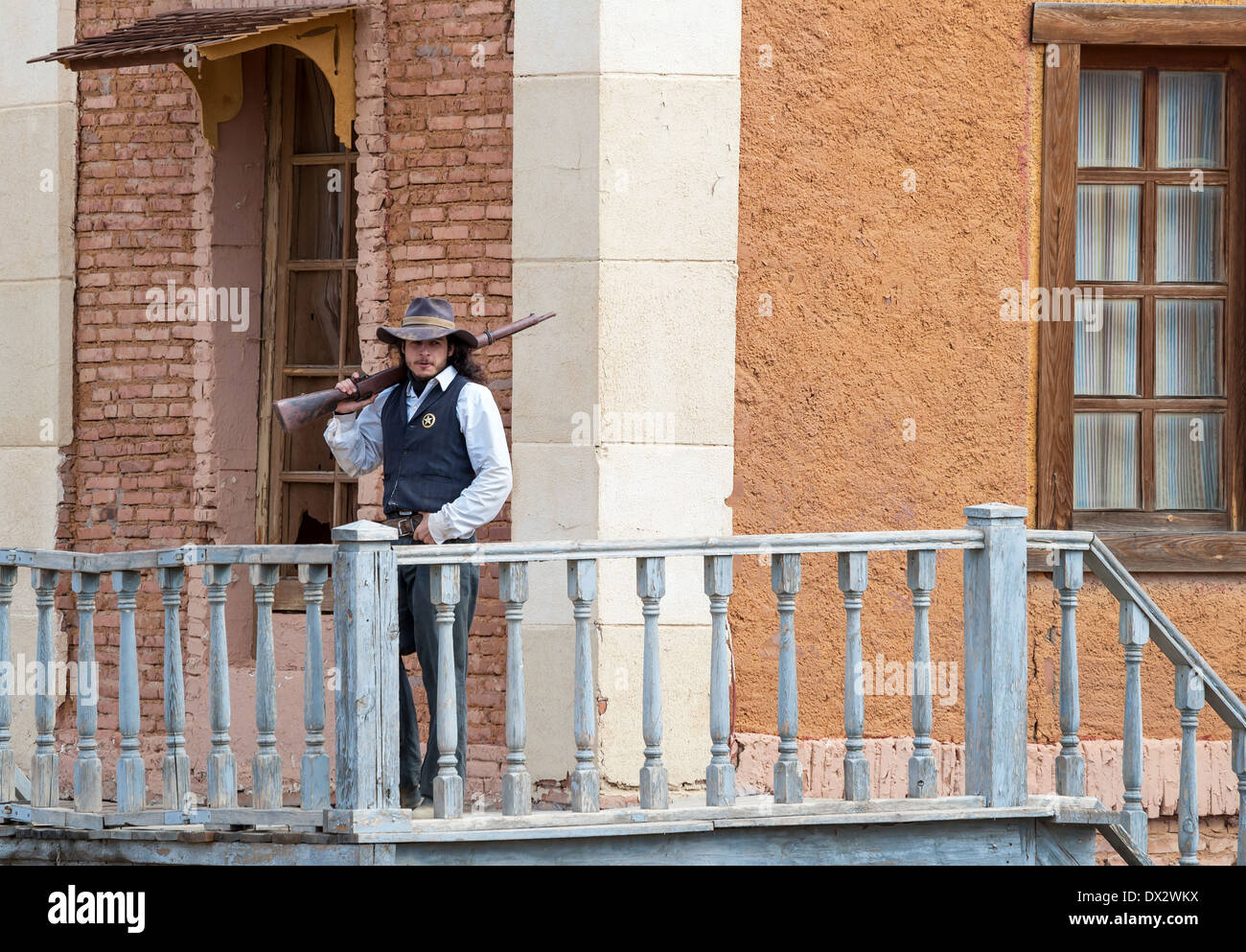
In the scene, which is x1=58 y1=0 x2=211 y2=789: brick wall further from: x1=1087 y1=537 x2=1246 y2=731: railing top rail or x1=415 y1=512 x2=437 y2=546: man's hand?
x1=1087 y1=537 x2=1246 y2=731: railing top rail

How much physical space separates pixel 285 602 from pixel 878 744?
276 cm

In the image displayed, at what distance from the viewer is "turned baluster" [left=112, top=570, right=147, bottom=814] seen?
16.2 feet

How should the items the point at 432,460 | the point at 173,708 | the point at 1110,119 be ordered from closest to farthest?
1. the point at 173,708
2. the point at 432,460
3. the point at 1110,119

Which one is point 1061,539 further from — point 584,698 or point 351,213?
point 351,213

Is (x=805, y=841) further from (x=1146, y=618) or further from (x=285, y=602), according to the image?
(x=285, y=602)

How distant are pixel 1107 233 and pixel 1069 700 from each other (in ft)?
8.68

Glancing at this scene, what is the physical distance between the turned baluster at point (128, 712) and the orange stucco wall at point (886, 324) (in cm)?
258

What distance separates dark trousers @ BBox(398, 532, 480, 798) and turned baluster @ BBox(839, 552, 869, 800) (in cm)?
126

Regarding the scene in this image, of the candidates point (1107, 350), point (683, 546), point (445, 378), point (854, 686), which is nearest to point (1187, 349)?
point (1107, 350)

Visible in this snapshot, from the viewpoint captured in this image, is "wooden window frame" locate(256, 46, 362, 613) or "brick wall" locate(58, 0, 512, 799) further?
"wooden window frame" locate(256, 46, 362, 613)

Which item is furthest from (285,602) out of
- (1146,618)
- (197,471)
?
(1146,618)

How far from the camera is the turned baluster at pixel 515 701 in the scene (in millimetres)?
4809

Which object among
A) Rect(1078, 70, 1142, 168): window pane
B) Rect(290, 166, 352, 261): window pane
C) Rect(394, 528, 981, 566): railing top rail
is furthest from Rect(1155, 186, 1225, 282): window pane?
Rect(290, 166, 352, 261): window pane

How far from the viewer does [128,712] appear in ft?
16.4
